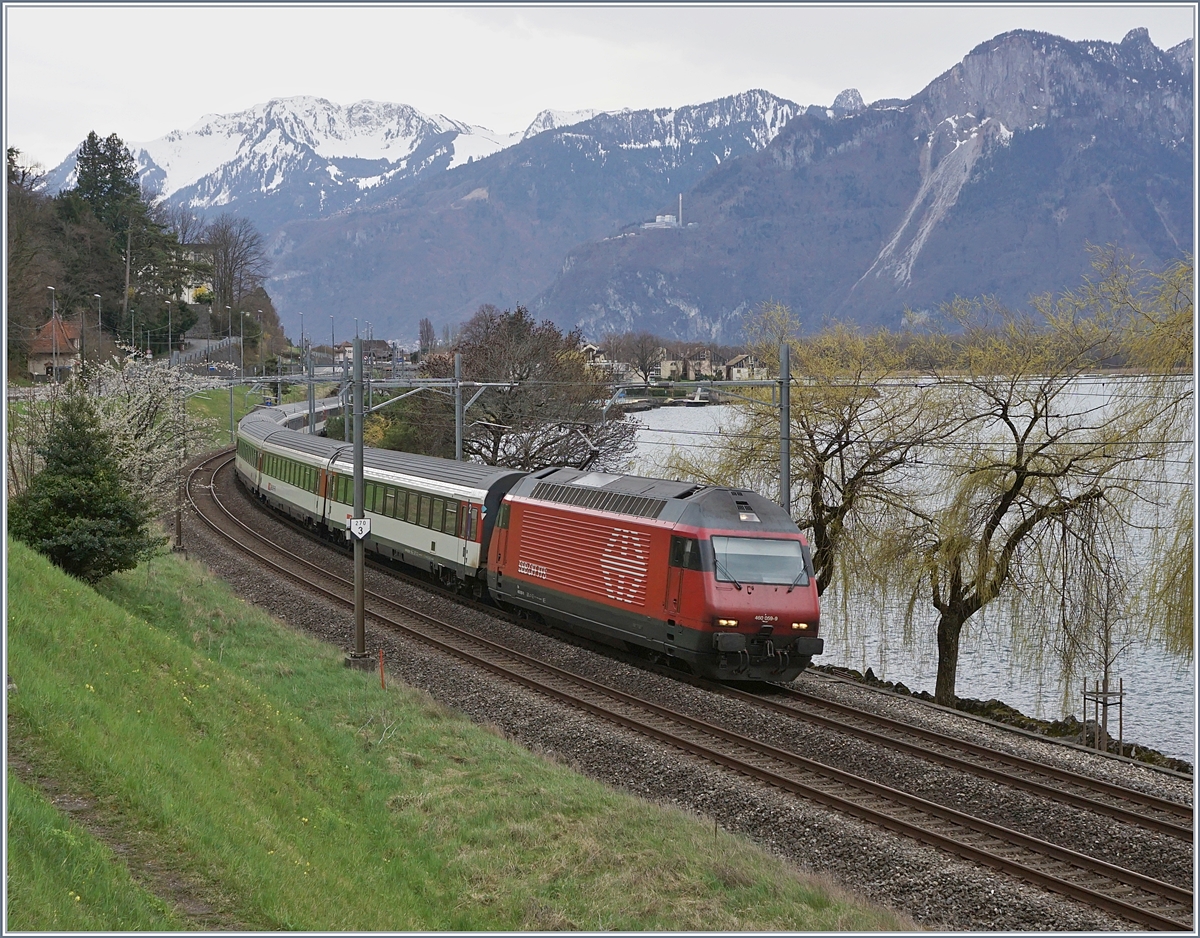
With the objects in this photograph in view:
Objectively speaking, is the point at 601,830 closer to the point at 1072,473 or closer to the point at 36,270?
the point at 1072,473

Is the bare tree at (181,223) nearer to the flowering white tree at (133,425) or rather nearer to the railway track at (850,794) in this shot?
the flowering white tree at (133,425)

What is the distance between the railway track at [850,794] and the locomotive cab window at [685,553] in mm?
2571

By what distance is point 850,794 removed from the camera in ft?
53.0

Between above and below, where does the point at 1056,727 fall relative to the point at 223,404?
below

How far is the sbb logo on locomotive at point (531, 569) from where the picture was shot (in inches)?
1042

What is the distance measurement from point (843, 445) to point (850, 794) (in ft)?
52.7

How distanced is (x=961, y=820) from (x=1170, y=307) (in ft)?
40.5

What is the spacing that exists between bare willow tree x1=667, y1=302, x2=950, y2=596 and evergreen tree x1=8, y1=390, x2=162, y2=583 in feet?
50.0

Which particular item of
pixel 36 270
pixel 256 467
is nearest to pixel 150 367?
pixel 256 467

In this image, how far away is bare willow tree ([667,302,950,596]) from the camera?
30656 mm

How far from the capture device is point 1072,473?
1038 inches

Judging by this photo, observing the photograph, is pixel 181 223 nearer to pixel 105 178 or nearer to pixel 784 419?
pixel 105 178

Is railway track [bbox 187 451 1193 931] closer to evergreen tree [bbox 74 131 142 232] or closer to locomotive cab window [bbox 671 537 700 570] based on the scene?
locomotive cab window [bbox 671 537 700 570]

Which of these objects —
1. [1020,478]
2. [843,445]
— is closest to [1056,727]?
[1020,478]
